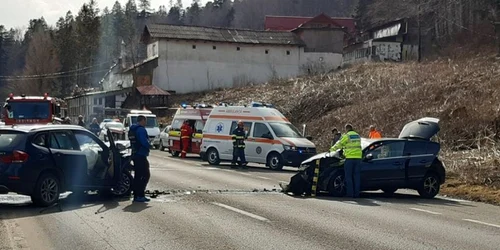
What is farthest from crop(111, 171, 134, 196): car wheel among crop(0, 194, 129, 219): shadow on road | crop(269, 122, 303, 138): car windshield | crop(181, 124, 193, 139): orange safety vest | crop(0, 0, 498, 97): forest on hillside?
crop(0, 0, 498, 97): forest on hillside

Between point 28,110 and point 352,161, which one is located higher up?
point 28,110

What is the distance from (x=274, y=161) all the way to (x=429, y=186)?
917 cm

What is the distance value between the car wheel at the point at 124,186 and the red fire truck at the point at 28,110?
52.8ft

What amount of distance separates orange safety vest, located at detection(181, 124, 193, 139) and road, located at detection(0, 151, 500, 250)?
45.2 feet

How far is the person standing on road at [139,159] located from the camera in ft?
46.6

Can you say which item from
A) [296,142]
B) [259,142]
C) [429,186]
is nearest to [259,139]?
[259,142]

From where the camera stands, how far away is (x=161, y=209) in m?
13.1

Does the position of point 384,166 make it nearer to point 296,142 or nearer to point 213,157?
point 296,142

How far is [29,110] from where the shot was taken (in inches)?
1195

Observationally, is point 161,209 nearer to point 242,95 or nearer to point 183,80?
point 242,95

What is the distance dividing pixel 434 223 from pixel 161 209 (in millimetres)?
5181

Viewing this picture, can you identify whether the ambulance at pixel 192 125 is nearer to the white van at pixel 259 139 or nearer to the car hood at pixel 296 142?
the white van at pixel 259 139

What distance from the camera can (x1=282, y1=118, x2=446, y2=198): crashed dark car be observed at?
16484 mm

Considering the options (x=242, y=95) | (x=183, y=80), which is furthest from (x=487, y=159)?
(x=183, y=80)
